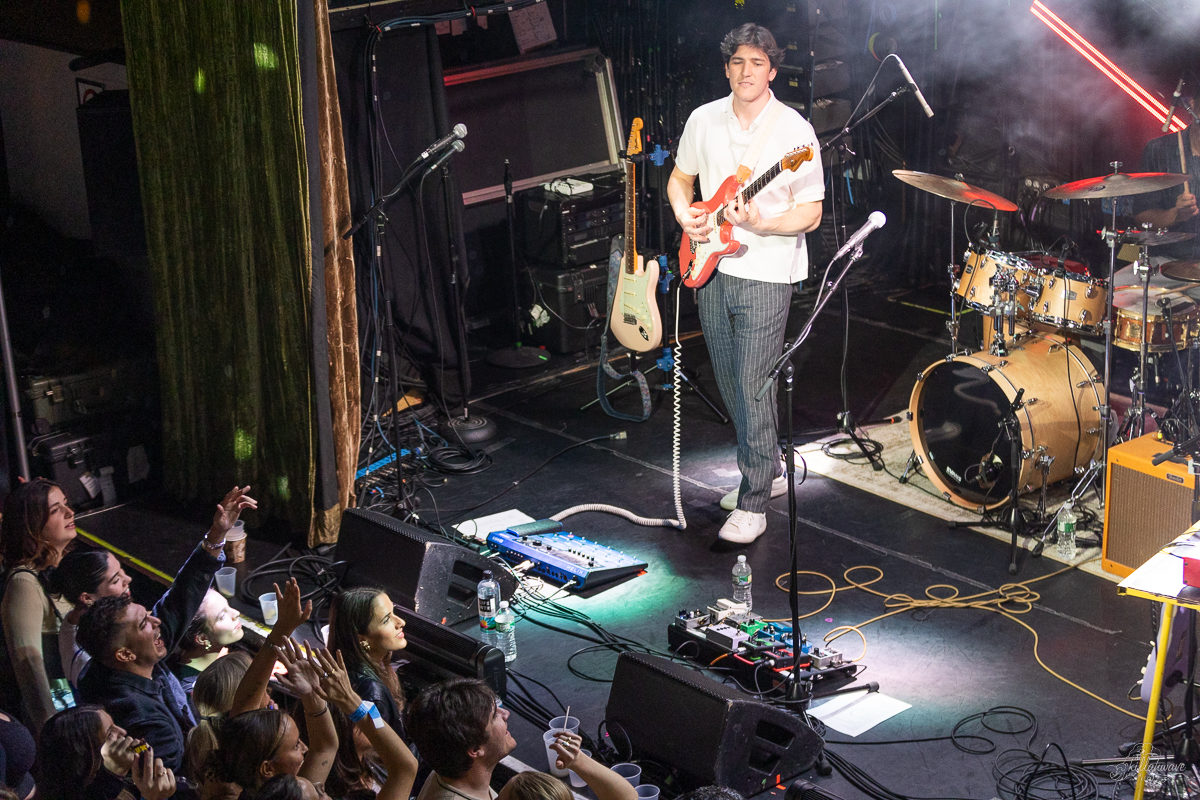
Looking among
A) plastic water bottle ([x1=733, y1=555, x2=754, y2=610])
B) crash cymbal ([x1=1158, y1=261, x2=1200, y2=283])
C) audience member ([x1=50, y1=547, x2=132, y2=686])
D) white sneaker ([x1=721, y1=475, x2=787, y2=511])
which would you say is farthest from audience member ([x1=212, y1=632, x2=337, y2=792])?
crash cymbal ([x1=1158, y1=261, x2=1200, y2=283])

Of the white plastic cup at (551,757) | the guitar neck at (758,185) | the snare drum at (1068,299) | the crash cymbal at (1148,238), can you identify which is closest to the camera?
the white plastic cup at (551,757)

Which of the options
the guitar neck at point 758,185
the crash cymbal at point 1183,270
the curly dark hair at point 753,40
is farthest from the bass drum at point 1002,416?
the curly dark hair at point 753,40

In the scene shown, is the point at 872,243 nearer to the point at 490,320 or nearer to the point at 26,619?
the point at 490,320

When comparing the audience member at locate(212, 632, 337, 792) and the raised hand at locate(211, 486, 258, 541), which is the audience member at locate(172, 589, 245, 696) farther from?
the audience member at locate(212, 632, 337, 792)

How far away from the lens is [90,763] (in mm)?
3119

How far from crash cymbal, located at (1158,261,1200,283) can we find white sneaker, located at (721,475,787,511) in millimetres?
2017

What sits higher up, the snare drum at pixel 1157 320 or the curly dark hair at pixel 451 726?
the snare drum at pixel 1157 320

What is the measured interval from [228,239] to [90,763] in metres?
3.34

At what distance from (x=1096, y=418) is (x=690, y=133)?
2.37m

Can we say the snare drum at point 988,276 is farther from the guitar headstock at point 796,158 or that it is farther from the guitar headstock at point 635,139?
the guitar headstock at point 635,139

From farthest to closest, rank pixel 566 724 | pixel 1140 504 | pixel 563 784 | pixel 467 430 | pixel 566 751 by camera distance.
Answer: pixel 467 430 → pixel 1140 504 → pixel 566 724 → pixel 566 751 → pixel 563 784

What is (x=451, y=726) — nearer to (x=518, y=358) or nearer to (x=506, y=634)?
(x=506, y=634)

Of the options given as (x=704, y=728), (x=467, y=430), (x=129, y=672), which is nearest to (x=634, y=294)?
(x=467, y=430)

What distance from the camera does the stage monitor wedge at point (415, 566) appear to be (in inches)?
197
